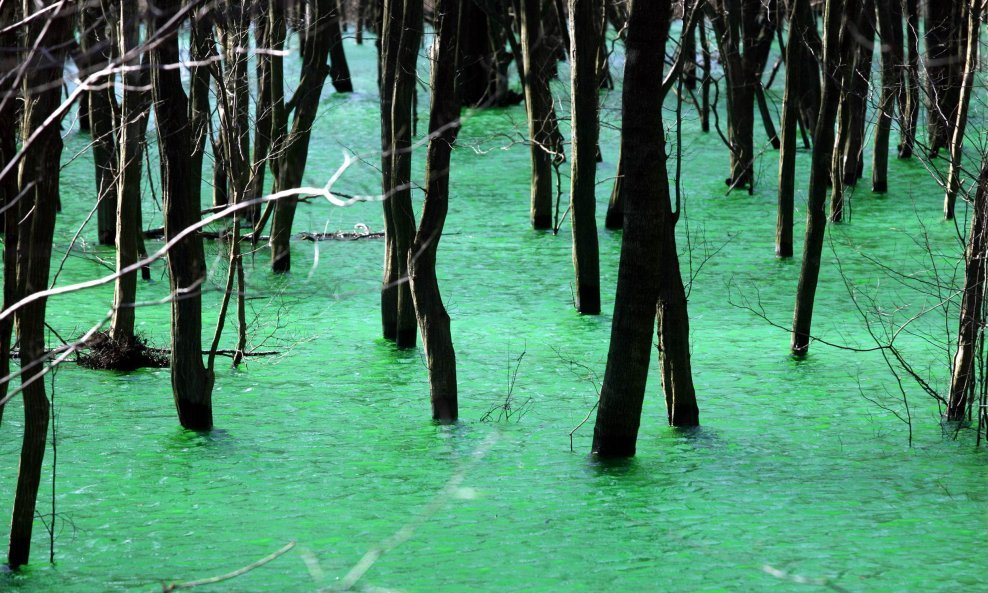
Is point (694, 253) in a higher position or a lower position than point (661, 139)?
lower

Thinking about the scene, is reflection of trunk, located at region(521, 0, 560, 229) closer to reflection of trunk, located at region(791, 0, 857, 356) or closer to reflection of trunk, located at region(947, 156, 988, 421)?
reflection of trunk, located at region(791, 0, 857, 356)

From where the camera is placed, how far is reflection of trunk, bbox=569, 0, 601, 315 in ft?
40.1

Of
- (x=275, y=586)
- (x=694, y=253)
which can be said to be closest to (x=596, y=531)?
(x=275, y=586)

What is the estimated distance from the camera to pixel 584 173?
12.3m

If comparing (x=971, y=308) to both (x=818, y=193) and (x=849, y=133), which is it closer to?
(x=818, y=193)

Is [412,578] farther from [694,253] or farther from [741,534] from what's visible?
[694,253]

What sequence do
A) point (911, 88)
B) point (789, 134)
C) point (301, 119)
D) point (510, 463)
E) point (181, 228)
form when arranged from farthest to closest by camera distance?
point (911, 88)
point (789, 134)
point (301, 119)
point (181, 228)
point (510, 463)

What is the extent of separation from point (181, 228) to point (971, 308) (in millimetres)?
5114

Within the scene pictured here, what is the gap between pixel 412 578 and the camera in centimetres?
579

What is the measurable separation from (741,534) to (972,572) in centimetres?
112

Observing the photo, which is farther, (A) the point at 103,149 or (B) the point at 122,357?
(A) the point at 103,149

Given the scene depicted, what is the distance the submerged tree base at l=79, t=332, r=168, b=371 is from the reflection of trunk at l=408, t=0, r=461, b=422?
2863mm

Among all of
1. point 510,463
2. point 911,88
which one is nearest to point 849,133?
point 911,88

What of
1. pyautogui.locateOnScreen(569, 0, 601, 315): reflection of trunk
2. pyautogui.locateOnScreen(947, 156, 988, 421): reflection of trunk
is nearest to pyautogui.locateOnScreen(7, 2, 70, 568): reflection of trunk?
pyautogui.locateOnScreen(947, 156, 988, 421): reflection of trunk
